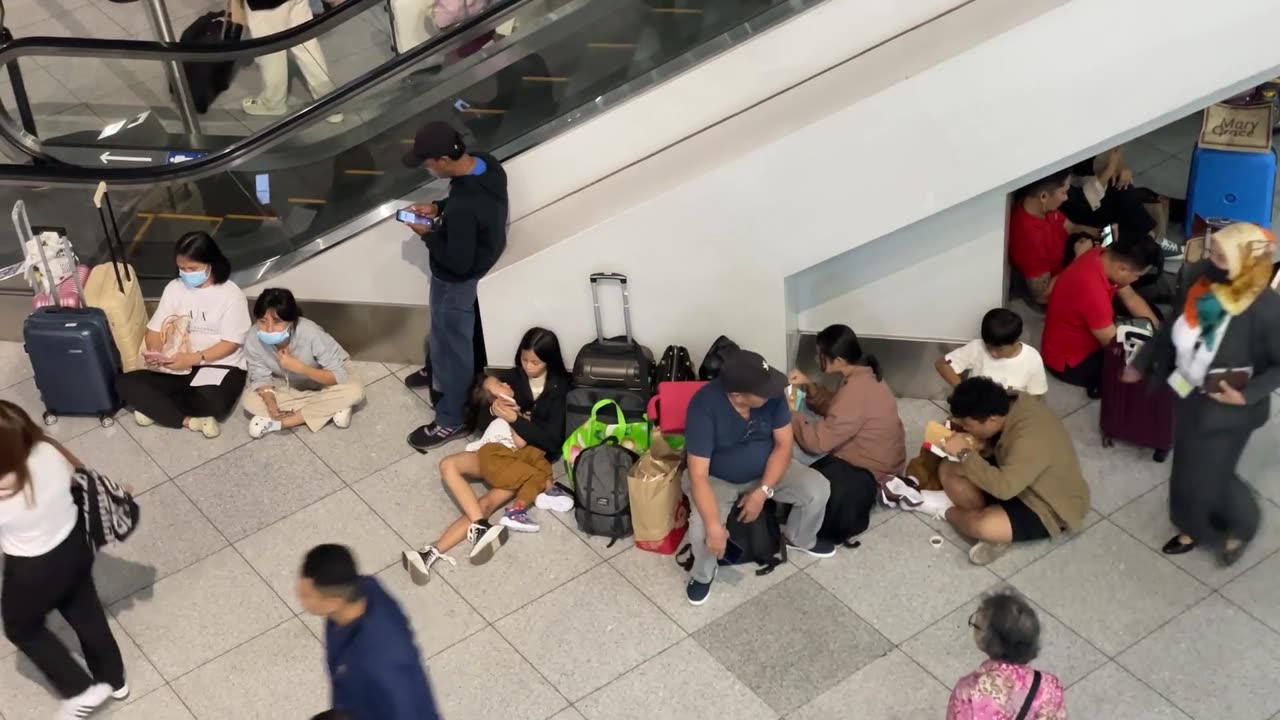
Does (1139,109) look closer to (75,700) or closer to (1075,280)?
(1075,280)

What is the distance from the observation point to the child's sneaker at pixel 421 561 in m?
6.11

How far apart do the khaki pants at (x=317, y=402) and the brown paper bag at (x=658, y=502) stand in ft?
5.47

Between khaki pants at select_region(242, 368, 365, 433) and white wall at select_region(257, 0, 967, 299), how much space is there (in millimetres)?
547

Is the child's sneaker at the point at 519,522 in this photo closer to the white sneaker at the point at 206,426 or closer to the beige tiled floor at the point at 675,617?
the beige tiled floor at the point at 675,617

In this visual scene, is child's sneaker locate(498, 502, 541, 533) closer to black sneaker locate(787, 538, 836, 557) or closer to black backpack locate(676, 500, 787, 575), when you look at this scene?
black backpack locate(676, 500, 787, 575)

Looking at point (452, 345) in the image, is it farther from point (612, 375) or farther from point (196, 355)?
point (196, 355)

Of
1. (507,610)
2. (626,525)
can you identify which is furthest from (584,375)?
(507,610)

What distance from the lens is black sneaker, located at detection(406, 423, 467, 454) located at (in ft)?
22.6

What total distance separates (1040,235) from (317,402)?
364cm

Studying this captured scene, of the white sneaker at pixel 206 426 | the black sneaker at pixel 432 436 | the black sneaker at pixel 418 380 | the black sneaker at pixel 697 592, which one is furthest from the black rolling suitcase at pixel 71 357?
the black sneaker at pixel 697 592

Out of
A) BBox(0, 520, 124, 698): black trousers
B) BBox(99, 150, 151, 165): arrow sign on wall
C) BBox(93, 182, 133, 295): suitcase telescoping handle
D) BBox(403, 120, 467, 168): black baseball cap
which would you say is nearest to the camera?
BBox(0, 520, 124, 698): black trousers

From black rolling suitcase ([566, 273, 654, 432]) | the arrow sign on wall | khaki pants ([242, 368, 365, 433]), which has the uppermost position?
the arrow sign on wall

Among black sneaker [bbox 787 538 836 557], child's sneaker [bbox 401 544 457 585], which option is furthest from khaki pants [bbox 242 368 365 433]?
black sneaker [bbox 787 538 836 557]

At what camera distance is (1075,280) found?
6.61 m
